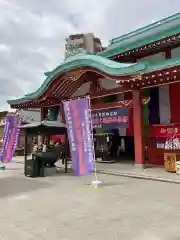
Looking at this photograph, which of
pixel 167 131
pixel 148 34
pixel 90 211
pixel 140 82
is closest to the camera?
pixel 90 211

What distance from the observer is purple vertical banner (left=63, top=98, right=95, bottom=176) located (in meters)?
9.88

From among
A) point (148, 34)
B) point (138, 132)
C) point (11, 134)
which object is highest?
point (148, 34)

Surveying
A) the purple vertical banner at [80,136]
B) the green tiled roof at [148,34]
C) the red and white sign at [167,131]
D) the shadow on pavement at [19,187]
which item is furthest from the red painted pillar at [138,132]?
the shadow on pavement at [19,187]

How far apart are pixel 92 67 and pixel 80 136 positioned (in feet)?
16.7

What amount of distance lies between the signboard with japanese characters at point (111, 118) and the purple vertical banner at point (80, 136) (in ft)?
16.2

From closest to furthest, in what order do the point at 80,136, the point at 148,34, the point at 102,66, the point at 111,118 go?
the point at 80,136, the point at 102,66, the point at 111,118, the point at 148,34

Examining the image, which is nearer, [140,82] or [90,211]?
[90,211]

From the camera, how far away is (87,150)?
32.6 feet

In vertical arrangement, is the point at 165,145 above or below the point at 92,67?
below

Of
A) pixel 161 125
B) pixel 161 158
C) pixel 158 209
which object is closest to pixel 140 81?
pixel 161 125

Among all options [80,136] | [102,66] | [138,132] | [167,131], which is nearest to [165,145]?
[167,131]

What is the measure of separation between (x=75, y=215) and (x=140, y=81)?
8182mm

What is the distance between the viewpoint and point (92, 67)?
14.2m

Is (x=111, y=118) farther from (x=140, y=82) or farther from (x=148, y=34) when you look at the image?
(x=148, y=34)
